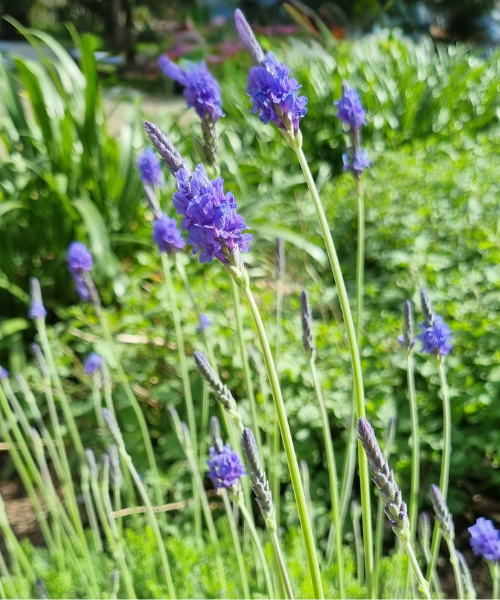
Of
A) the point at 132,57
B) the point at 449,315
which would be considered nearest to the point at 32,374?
the point at 449,315

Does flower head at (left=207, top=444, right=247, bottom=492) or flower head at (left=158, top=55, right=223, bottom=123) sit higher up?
flower head at (left=158, top=55, right=223, bottom=123)

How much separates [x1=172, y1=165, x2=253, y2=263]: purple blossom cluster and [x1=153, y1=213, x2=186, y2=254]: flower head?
54 centimetres

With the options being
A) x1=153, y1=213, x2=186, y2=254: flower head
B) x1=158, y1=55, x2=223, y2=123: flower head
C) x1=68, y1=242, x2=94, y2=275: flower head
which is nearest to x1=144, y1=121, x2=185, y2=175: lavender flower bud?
x1=158, y1=55, x2=223, y2=123: flower head

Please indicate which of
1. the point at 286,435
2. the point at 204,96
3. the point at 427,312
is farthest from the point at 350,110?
the point at 286,435

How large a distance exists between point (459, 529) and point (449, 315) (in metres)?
0.67

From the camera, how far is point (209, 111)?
0.82m

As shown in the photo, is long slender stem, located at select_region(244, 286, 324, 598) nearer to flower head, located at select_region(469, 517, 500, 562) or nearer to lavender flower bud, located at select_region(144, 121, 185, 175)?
lavender flower bud, located at select_region(144, 121, 185, 175)

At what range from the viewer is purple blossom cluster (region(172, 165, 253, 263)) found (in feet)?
1.73

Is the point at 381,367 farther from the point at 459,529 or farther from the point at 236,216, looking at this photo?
the point at 236,216

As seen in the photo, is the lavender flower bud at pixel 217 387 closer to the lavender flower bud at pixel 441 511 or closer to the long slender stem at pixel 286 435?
the long slender stem at pixel 286 435

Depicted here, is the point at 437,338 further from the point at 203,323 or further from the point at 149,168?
the point at 149,168

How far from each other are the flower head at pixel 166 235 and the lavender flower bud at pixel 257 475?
566 mm

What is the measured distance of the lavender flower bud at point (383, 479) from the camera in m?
0.54

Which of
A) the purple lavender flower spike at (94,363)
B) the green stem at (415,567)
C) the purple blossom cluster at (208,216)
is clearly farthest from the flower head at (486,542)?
the purple lavender flower spike at (94,363)
